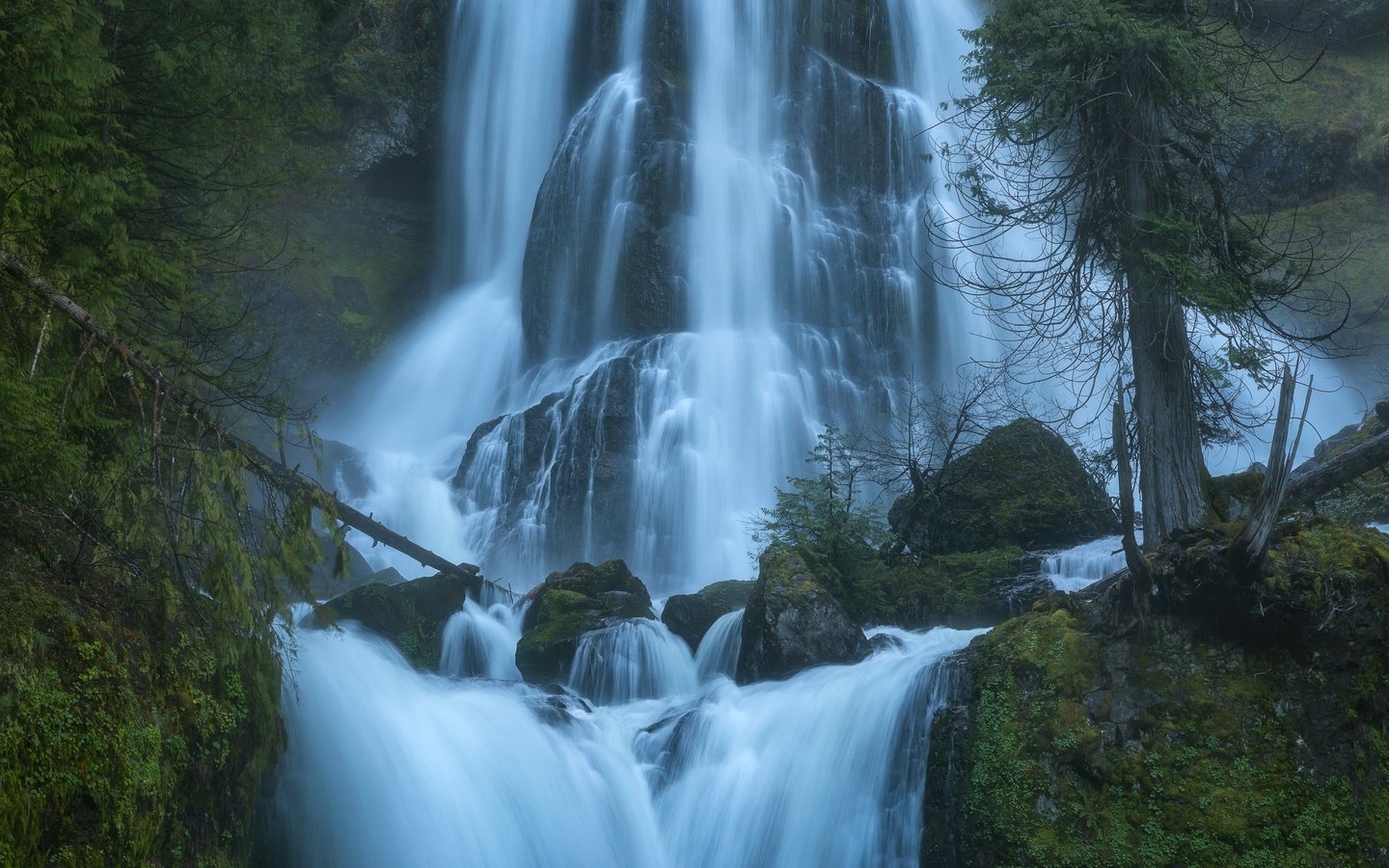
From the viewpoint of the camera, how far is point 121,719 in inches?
188

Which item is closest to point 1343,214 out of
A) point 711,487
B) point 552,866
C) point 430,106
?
point 711,487

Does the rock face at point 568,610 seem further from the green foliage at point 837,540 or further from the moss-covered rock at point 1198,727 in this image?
the moss-covered rock at point 1198,727

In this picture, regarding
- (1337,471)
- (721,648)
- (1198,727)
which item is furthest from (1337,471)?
(721,648)

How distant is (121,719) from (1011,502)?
10.9 metres

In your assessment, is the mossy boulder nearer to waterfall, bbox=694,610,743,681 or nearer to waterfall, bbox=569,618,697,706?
waterfall, bbox=569,618,697,706

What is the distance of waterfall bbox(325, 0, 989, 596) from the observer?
20312mm

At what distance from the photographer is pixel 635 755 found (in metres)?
9.79

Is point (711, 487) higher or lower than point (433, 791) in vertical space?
higher

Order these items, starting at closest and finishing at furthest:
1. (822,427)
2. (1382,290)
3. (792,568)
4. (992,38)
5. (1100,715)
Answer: (1100,715) < (992,38) < (792,568) < (822,427) < (1382,290)

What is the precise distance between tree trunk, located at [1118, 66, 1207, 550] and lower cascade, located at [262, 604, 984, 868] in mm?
2240

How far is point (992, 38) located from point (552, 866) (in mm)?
7856

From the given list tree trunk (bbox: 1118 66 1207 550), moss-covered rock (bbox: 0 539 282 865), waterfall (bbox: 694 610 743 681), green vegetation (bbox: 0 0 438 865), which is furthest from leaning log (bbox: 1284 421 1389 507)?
moss-covered rock (bbox: 0 539 282 865)

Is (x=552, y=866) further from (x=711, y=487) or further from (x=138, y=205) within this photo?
(x=711, y=487)

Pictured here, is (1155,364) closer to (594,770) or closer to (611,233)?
(594,770)
